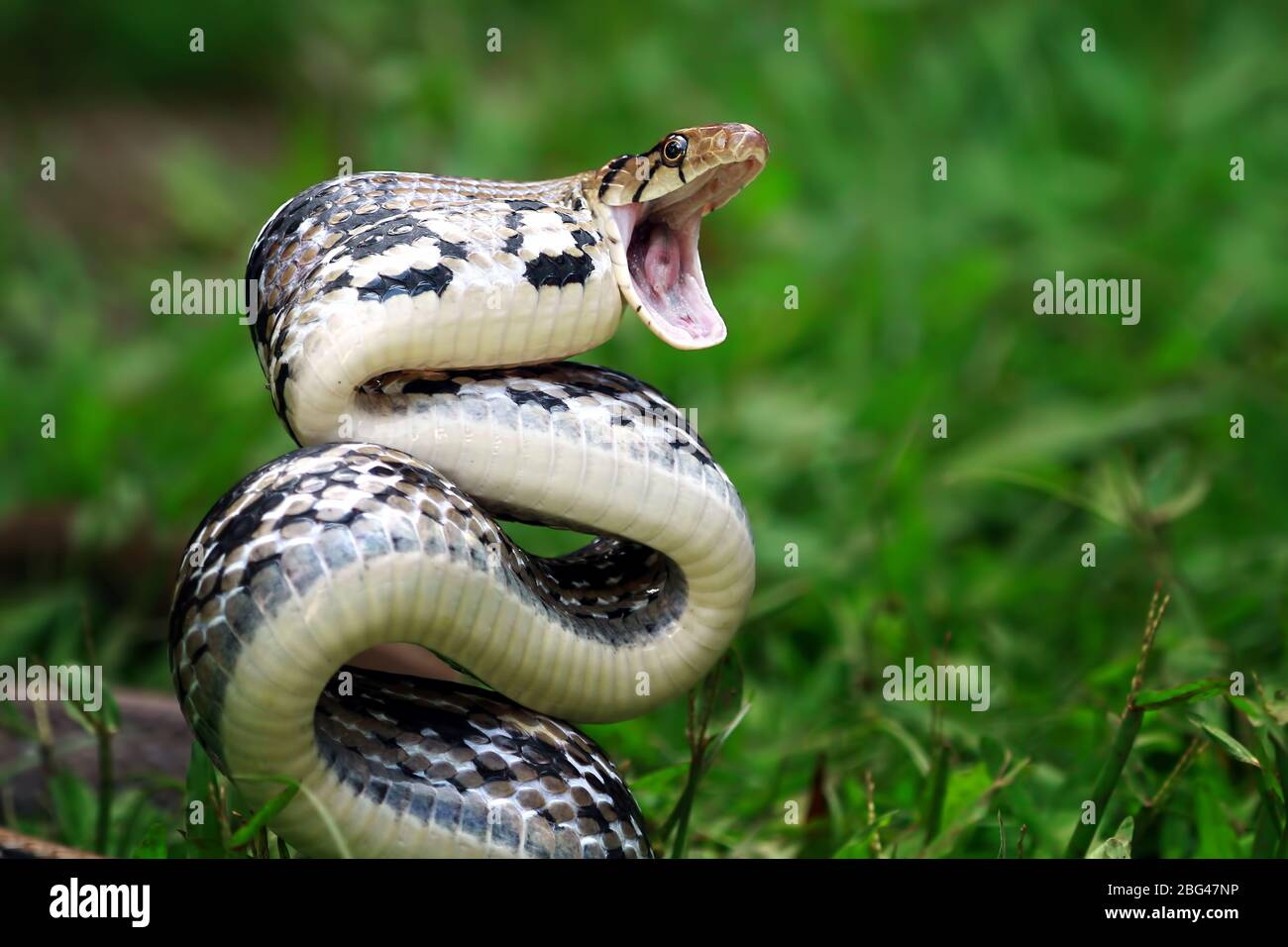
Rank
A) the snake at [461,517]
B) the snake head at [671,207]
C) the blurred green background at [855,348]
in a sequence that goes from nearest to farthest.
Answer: the snake at [461,517] → the snake head at [671,207] → the blurred green background at [855,348]

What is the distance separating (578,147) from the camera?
877cm

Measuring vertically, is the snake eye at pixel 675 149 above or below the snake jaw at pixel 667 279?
above

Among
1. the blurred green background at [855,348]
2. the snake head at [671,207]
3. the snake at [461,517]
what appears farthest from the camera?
the blurred green background at [855,348]

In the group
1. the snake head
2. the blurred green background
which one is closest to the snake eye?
the snake head

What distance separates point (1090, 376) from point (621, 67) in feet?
14.1

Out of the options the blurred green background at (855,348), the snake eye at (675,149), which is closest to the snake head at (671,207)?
the snake eye at (675,149)

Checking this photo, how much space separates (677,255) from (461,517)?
2.17 feet

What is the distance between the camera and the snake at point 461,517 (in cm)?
222

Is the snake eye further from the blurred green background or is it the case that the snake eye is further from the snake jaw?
the blurred green background

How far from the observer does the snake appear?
222 cm

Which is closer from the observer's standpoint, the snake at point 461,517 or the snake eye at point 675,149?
the snake at point 461,517

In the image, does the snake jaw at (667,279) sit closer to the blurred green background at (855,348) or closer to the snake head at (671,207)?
the snake head at (671,207)

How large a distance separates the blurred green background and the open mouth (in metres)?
0.84
